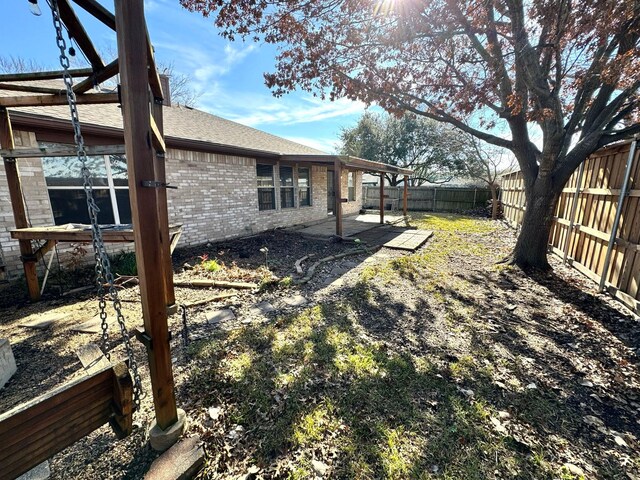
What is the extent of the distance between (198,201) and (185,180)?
25.4 inches

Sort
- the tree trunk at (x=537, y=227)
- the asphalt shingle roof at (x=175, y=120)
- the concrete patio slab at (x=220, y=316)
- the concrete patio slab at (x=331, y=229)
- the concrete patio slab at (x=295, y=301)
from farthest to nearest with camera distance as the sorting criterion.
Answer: the concrete patio slab at (x=331, y=229) < the tree trunk at (x=537, y=227) < the asphalt shingle roof at (x=175, y=120) < the concrete patio slab at (x=295, y=301) < the concrete patio slab at (x=220, y=316)

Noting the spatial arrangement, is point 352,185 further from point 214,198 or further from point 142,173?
point 142,173

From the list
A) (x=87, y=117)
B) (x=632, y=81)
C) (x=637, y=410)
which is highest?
(x=632, y=81)

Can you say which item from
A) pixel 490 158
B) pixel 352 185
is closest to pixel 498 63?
pixel 352 185

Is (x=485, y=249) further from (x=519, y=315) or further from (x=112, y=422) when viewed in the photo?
(x=112, y=422)

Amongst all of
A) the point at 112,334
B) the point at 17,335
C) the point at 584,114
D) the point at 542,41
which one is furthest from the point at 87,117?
the point at 584,114

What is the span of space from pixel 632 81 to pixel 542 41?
1.54 meters

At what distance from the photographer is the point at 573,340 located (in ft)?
11.2

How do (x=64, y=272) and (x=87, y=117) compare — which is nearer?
(x=64, y=272)

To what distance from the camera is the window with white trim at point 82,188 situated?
5.25 metres

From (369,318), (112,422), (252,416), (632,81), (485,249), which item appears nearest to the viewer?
(112,422)

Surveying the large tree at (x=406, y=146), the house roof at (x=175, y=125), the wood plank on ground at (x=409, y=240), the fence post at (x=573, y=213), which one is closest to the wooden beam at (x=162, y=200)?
the house roof at (x=175, y=125)

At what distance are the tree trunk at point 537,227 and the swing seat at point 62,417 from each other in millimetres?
7012

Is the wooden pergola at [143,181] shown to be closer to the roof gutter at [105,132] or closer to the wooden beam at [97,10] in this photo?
the wooden beam at [97,10]
